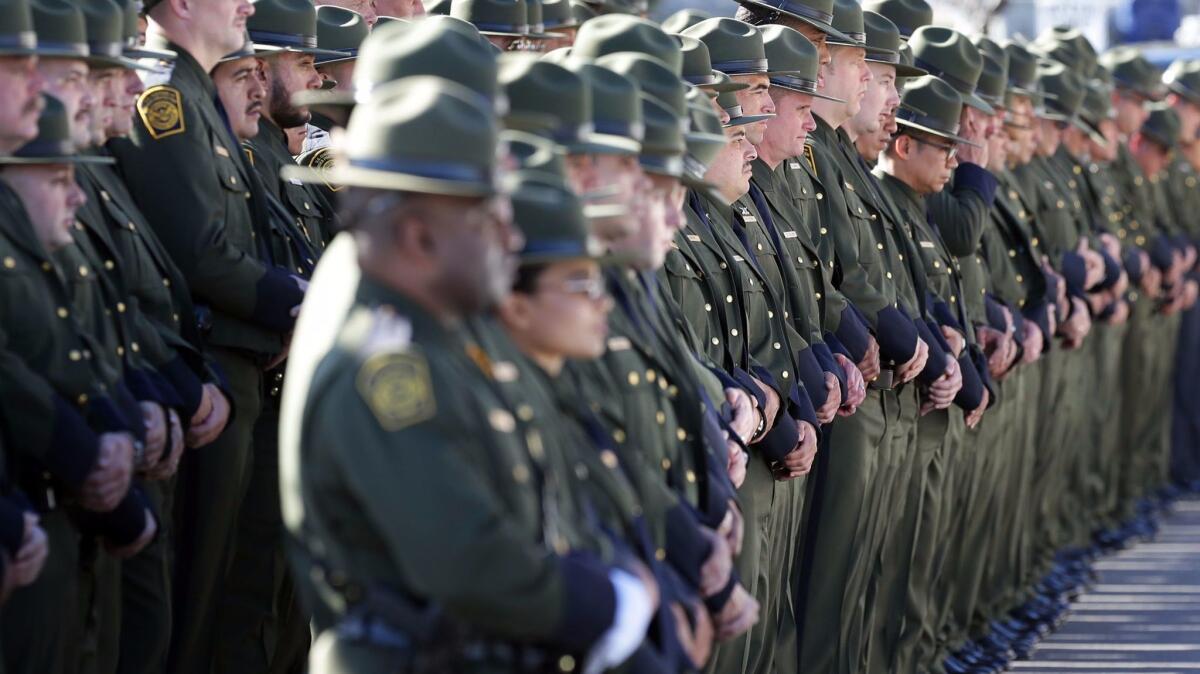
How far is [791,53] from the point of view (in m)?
6.61

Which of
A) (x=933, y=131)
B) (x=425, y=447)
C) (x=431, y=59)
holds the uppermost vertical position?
(x=431, y=59)

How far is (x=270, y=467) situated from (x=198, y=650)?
0.56 metres

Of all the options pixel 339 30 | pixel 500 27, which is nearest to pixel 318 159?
pixel 339 30

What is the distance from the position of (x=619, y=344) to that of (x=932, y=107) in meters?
3.71

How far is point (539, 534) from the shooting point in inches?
132

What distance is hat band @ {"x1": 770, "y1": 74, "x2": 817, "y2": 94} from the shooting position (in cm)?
653

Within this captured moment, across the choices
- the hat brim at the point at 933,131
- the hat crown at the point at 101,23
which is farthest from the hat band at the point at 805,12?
the hat crown at the point at 101,23

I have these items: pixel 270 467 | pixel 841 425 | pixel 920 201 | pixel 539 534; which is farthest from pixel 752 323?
pixel 539 534

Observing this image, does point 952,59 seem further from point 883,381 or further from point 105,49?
point 105,49

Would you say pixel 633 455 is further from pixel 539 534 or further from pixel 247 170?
pixel 247 170

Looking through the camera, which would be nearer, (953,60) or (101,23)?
(101,23)

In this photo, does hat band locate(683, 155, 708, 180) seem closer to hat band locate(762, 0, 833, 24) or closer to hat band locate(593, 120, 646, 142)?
hat band locate(593, 120, 646, 142)

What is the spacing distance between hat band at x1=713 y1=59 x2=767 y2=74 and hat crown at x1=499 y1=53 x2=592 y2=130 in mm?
2190

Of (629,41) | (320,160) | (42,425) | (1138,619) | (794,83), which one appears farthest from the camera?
(1138,619)
